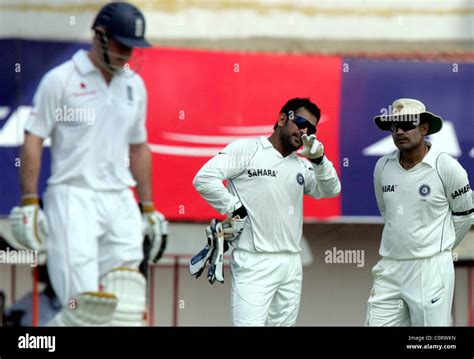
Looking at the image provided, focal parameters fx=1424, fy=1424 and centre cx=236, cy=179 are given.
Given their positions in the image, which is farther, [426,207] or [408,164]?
[408,164]

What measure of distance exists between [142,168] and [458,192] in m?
1.65

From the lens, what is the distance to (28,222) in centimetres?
713

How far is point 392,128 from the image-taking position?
7527 mm

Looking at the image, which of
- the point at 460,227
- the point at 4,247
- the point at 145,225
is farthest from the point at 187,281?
the point at 460,227

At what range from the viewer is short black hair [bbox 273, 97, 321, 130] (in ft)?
24.3

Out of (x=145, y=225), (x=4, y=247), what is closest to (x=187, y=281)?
(x=145, y=225)

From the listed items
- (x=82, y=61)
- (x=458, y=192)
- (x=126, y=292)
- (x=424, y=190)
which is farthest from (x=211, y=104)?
(x=458, y=192)

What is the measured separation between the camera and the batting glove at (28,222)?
7133 mm

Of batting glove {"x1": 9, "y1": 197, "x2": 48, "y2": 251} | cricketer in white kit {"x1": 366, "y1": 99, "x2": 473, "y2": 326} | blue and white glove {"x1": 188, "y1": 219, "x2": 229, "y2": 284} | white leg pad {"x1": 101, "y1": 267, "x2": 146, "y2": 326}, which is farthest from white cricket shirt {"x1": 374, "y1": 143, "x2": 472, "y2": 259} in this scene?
batting glove {"x1": 9, "y1": 197, "x2": 48, "y2": 251}

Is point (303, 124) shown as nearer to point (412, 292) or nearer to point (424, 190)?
point (424, 190)
